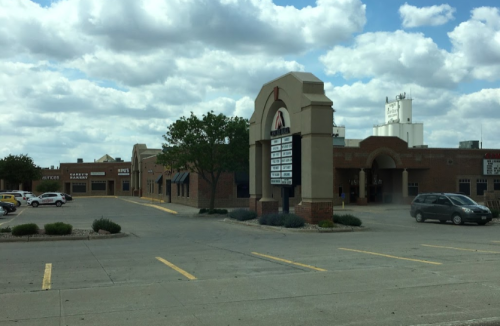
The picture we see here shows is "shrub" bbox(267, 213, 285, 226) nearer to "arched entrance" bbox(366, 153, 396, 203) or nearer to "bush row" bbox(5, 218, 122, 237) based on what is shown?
"bush row" bbox(5, 218, 122, 237)

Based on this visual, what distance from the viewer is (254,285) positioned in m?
9.79

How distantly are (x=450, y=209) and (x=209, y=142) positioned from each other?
17.4 meters

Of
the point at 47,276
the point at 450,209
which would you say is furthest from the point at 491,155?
the point at 47,276

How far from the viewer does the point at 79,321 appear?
730 centimetres

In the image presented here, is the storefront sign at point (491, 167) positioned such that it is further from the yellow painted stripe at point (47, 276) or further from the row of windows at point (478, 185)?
the yellow painted stripe at point (47, 276)

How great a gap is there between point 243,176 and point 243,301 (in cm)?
4087

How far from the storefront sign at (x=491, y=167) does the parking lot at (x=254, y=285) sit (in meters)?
42.8

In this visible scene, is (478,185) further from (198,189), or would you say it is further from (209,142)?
(209,142)

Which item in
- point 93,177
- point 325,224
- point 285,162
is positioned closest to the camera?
point 325,224

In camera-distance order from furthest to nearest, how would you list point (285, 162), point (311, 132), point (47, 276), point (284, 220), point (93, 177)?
point (93, 177), point (285, 162), point (284, 220), point (311, 132), point (47, 276)

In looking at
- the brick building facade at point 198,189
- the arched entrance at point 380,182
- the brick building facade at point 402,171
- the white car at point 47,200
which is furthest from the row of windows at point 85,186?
the arched entrance at point 380,182

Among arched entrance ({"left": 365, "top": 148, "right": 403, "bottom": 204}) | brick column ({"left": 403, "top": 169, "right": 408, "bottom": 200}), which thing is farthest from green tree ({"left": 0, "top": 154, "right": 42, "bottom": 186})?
brick column ({"left": 403, "top": 169, "right": 408, "bottom": 200})

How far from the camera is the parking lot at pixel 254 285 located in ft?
24.7

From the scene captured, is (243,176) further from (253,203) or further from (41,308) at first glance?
(41,308)
